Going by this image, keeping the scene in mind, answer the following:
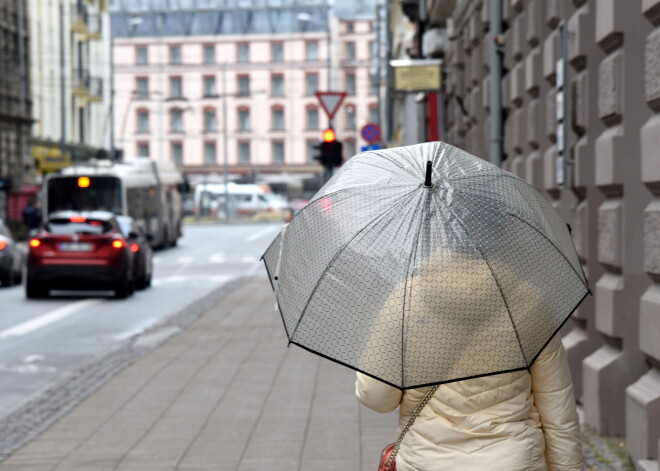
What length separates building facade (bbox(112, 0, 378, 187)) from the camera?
356 feet

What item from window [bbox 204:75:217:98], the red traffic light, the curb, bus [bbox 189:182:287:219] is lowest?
bus [bbox 189:182:287:219]

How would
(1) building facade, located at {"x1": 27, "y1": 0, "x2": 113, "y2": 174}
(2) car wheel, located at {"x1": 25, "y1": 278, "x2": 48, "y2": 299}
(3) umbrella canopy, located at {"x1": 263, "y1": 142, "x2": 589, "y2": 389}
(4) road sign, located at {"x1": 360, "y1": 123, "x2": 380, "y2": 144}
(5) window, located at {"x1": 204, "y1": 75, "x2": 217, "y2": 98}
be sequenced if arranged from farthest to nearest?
(5) window, located at {"x1": 204, "y1": 75, "x2": 217, "y2": 98} < (1) building facade, located at {"x1": 27, "y1": 0, "x2": 113, "y2": 174} < (4) road sign, located at {"x1": 360, "y1": 123, "x2": 380, "y2": 144} < (2) car wheel, located at {"x1": 25, "y1": 278, "x2": 48, "y2": 299} < (3) umbrella canopy, located at {"x1": 263, "y1": 142, "x2": 589, "y2": 389}

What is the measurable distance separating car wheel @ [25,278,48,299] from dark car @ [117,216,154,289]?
176 centimetres

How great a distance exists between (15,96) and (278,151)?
171 ft

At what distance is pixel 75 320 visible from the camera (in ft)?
64.5

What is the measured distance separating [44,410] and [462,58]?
10.9 metres

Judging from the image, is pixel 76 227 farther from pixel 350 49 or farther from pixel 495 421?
pixel 350 49

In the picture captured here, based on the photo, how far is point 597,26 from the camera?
333 inches

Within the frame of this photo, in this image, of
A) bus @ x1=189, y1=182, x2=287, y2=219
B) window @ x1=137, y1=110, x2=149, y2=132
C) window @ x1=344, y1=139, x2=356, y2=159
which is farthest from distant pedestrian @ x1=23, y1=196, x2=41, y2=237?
window @ x1=137, y1=110, x2=149, y2=132

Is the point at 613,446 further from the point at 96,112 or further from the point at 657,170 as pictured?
the point at 96,112

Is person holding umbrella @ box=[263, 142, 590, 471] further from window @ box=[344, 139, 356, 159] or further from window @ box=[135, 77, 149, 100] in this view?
window @ box=[135, 77, 149, 100]

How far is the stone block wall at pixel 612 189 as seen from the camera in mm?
7098

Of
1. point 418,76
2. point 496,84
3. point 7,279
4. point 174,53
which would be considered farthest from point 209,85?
point 496,84

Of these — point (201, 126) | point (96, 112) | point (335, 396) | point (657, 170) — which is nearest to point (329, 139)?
point (335, 396)
